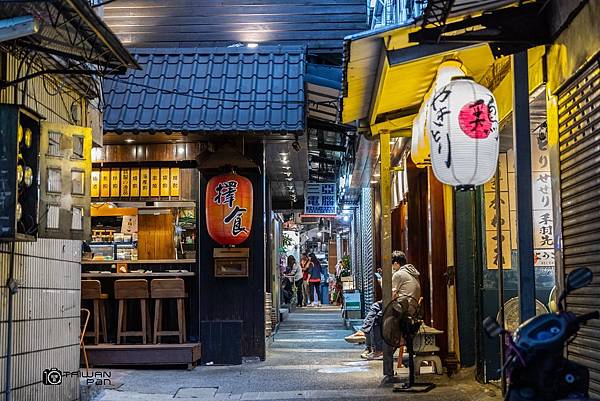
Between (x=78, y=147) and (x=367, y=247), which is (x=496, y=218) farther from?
(x=367, y=247)

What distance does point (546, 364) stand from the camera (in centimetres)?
419

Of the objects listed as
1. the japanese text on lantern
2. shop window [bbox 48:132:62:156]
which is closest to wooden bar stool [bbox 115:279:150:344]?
the japanese text on lantern

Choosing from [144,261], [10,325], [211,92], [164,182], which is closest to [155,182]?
[164,182]

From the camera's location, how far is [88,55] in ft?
29.5

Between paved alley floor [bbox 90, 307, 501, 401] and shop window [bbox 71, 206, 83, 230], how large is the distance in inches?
140

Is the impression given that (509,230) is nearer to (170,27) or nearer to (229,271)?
(229,271)

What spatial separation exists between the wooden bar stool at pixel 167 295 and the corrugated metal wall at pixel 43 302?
14.9ft

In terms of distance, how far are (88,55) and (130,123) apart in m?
5.89

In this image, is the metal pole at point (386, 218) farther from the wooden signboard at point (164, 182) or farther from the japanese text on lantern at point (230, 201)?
the wooden signboard at point (164, 182)

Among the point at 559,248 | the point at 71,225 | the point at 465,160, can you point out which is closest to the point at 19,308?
the point at 71,225

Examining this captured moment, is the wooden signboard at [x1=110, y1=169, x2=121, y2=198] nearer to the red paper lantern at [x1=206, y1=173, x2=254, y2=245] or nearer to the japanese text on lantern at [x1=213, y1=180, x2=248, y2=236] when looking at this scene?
the red paper lantern at [x1=206, y1=173, x2=254, y2=245]

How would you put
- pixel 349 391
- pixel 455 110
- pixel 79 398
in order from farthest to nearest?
pixel 349 391, pixel 79 398, pixel 455 110

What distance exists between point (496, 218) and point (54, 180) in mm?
6234

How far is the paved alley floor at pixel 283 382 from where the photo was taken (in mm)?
11594
